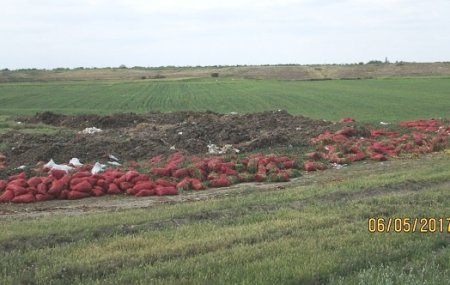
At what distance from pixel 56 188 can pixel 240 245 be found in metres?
7.39

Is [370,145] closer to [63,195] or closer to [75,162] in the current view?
[75,162]

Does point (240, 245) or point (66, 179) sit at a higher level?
point (240, 245)

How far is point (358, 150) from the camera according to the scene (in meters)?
19.0

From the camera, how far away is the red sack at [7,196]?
1272 cm

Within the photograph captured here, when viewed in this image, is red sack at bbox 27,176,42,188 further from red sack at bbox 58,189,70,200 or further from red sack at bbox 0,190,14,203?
red sack at bbox 58,189,70,200

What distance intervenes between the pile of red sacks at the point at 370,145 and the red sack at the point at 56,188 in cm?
732

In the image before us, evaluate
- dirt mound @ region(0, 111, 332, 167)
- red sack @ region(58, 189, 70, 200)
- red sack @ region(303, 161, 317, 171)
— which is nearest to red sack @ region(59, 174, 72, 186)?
red sack @ region(58, 189, 70, 200)

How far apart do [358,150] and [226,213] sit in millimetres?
10578

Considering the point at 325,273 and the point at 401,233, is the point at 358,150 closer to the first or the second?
the point at 401,233

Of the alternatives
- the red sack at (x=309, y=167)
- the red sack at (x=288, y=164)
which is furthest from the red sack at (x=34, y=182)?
the red sack at (x=309, y=167)

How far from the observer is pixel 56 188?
13203 mm

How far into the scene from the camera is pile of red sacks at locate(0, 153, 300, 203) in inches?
520

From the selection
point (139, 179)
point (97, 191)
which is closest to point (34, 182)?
point (97, 191)
